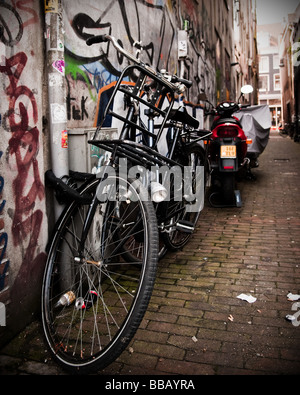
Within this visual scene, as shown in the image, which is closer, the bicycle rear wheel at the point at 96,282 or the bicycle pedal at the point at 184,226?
the bicycle rear wheel at the point at 96,282

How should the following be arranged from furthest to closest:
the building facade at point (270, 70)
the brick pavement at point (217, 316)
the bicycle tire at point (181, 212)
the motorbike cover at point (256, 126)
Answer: the building facade at point (270, 70), the motorbike cover at point (256, 126), the bicycle tire at point (181, 212), the brick pavement at point (217, 316)

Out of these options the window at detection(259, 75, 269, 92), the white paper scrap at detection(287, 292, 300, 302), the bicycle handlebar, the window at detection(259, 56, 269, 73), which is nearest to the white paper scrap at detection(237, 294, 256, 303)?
the white paper scrap at detection(287, 292, 300, 302)

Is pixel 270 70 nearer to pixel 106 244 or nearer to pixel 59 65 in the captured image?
pixel 59 65

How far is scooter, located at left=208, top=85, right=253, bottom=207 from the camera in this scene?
211 inches

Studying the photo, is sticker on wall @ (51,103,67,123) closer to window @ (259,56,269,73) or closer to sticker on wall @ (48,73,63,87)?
sticker on wall @ (48,73,63,87)

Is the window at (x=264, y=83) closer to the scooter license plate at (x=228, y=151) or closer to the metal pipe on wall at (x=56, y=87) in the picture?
the scooter license plate at (x=228, y=151)

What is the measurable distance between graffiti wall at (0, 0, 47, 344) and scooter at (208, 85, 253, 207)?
311 cm

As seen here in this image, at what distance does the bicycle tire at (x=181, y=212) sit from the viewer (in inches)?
137

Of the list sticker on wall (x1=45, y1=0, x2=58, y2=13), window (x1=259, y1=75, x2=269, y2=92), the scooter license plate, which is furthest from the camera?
window (x1=259, y1=75, x2=269, y2=92)

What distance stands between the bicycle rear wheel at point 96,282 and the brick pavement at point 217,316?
185 millimetres

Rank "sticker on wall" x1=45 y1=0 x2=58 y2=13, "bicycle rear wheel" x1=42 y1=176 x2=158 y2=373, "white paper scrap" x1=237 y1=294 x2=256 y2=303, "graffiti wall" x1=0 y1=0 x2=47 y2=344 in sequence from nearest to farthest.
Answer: "bicycle rear wheel" x1=42 y1=176 x2=158 y2=373
"graffiti wall" x1=0 y1=0 x2=47 y2=344
"sticker on wall" x1=45 y1=0 x2=58 y2=13
"white paper scrap" x1=237 y1=294 x2=256 y2=303

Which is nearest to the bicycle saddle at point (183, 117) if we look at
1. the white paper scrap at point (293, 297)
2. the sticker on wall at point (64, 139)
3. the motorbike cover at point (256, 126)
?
the sticker on wall at point (64, 139)

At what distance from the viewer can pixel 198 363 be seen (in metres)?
2.14

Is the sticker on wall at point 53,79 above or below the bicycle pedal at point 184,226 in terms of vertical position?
above
